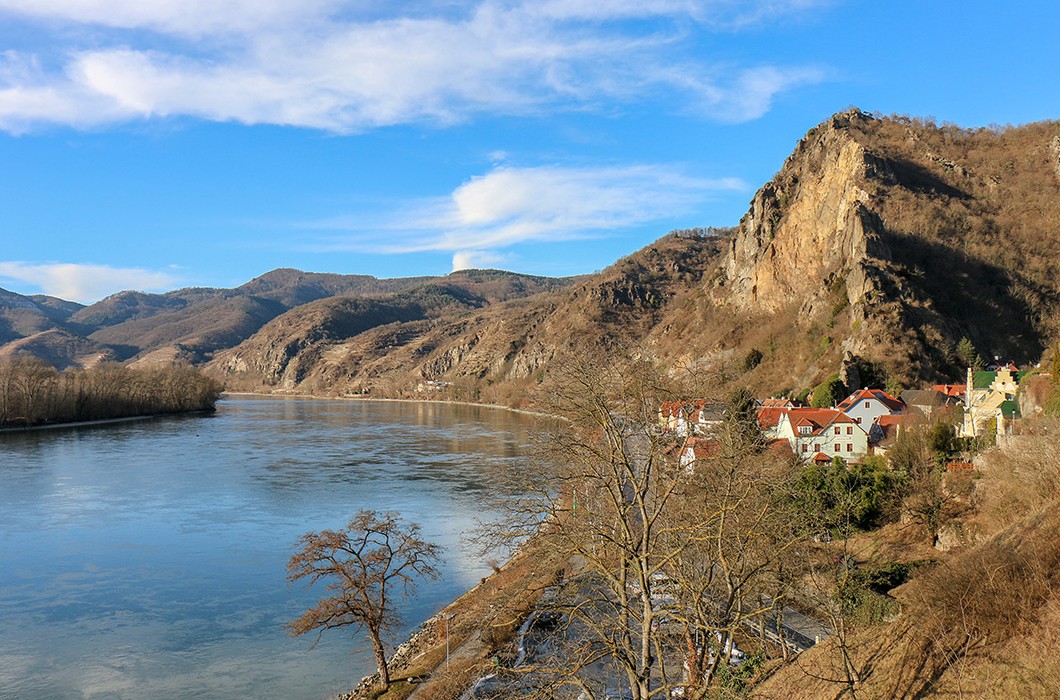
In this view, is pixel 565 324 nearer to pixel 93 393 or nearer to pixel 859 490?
pixel 93 393

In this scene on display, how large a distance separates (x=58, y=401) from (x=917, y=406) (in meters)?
91.7

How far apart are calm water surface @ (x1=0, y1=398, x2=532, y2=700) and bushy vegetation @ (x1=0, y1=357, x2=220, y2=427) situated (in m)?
15.2

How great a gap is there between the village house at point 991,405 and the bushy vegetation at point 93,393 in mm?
92396

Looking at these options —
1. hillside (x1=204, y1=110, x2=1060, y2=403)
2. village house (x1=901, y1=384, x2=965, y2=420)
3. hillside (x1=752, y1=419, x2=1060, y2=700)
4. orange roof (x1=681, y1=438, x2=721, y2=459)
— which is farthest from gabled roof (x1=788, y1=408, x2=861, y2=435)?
orange roof (x1=681, y1=438, x2=721, y2=459)

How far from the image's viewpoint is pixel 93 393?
93.9m

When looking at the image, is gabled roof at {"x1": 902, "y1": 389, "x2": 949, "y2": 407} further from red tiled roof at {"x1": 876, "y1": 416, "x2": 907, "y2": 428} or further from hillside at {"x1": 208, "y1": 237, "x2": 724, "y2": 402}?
hillside at {"x1": 208, "y1": 237, "x2": 724, "y2": 402}

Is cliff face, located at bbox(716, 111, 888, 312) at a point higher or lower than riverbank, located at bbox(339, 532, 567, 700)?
higher

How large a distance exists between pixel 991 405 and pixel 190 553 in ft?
120

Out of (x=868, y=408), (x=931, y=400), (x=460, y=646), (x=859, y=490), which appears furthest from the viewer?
(x=931, y=400)

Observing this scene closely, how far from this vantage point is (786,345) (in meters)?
68.2

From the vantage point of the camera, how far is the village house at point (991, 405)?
1212 inches

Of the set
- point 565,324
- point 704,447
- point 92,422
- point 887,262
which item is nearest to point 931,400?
point 887,262

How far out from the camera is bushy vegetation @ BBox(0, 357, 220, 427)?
83.0 m

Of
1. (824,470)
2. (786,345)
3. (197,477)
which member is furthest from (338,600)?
(786,345)
